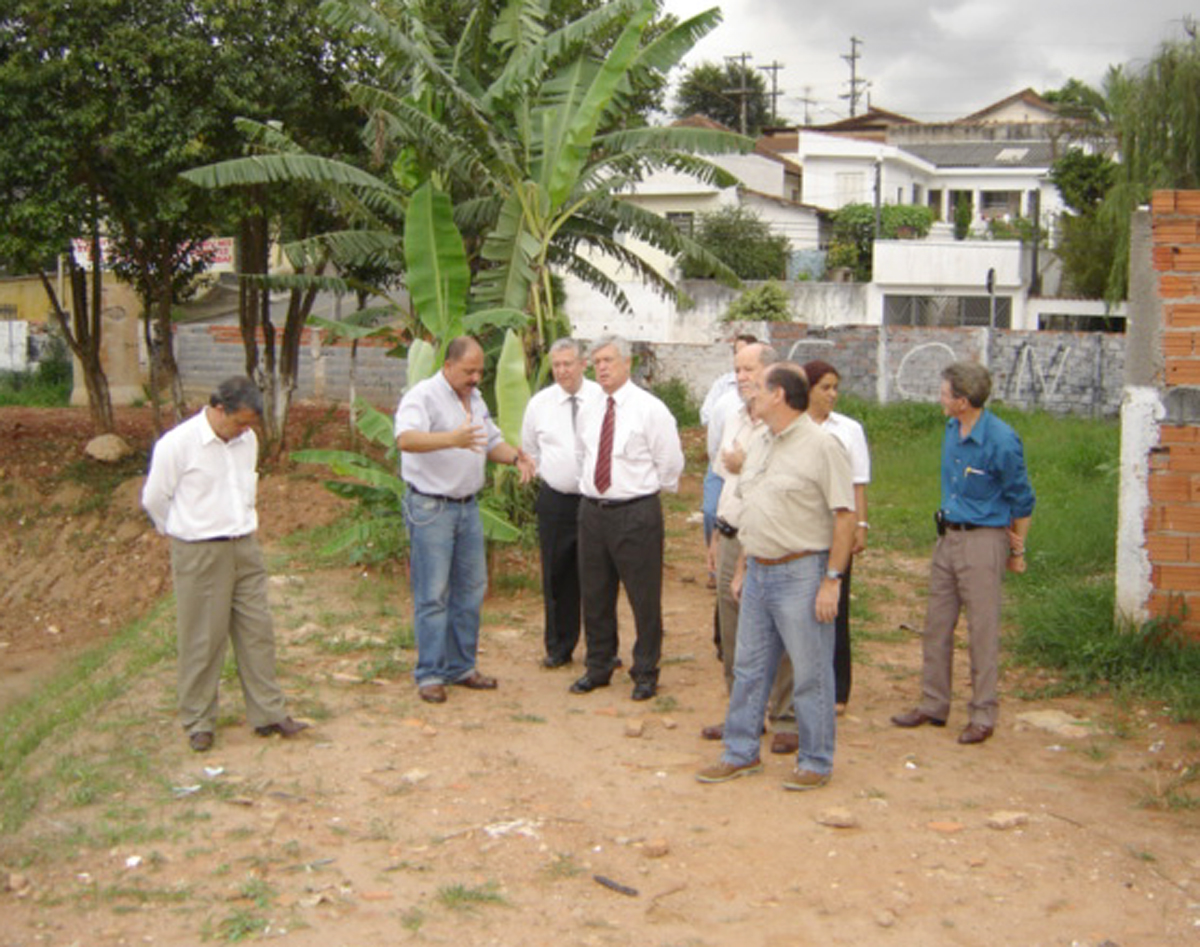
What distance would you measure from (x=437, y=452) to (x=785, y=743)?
2336mm

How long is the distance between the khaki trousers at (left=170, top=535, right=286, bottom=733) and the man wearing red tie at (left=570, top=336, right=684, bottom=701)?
179 centimetres

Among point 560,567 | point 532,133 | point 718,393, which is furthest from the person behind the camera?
point 532,133


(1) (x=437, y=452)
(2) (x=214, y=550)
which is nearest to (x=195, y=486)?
(2) (x=214, y=550)

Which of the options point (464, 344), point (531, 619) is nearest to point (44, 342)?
point (531, 619)

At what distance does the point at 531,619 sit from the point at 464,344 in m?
2.91

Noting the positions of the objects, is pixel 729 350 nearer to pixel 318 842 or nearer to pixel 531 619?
pixel 531 619

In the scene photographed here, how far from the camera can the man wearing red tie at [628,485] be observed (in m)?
7.29

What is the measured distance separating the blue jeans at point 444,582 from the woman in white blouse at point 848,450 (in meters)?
1.96

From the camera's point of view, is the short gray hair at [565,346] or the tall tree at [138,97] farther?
the tall tree at [138,97]

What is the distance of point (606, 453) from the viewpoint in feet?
23.9

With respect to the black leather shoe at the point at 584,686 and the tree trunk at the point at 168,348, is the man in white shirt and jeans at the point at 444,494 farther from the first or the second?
the tree trunk at the point at 168,348

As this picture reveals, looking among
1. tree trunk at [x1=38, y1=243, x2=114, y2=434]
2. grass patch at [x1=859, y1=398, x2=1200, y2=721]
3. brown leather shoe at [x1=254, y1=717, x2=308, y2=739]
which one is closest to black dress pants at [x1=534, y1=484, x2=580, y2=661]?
brown leather shoe at [x1=254, y1=717, x2=308, y2=739]

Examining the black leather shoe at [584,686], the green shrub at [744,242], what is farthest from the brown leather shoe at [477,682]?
the green shrub at [744,242]

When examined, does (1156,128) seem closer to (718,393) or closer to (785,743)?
(718,393)
